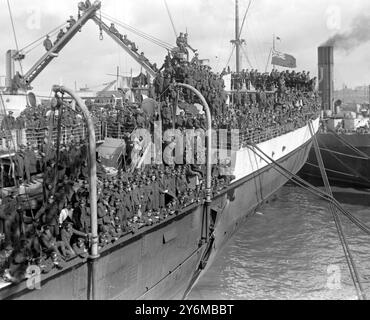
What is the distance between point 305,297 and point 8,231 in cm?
824

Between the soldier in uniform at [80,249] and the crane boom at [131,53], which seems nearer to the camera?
the soldier in uniform at [80,249]

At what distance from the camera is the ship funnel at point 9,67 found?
21250 millimetres

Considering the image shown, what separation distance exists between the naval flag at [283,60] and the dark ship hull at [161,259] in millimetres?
16041

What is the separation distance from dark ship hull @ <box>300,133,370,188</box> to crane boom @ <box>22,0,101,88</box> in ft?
51.1

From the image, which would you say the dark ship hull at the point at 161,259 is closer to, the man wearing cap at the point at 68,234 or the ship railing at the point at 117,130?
the man wearing cap at the point at 68,234

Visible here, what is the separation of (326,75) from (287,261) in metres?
33.6

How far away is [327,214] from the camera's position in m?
20.7

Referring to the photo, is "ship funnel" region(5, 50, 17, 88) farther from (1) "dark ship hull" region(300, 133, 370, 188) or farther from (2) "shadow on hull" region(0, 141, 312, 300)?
(1) "dark ship hull" region(300, 133, 370, 188)

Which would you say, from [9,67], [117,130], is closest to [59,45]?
[9,67]

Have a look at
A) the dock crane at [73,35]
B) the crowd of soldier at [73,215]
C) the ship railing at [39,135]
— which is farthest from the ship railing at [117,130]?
the dock crane at [73,35]

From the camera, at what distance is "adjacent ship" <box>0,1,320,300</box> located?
7851 mm

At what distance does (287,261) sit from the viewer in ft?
48.5

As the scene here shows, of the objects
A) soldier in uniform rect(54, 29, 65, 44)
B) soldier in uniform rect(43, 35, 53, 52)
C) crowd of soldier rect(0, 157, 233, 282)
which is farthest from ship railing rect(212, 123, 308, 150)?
soldier in uniform rect(43, 35, 53, 52)
